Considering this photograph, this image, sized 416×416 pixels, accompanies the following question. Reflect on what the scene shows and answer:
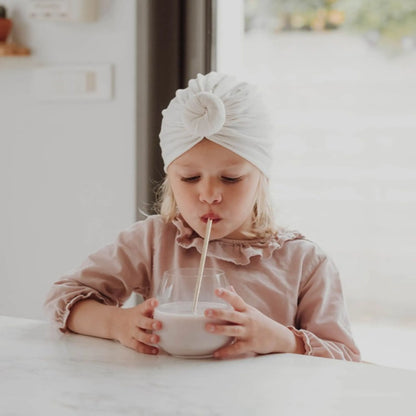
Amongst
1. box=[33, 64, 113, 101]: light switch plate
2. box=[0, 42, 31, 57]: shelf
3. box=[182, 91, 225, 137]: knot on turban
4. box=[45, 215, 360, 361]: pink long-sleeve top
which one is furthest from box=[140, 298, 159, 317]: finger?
box=[0, 42, 31, 57]: shelf

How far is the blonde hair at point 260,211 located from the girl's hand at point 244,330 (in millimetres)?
369

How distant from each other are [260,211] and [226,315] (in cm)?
48

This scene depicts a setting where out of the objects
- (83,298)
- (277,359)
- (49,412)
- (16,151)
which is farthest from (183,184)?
(16,151)

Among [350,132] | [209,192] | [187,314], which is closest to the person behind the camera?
[187,314]

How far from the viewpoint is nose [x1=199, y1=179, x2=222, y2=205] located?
1.35 meters

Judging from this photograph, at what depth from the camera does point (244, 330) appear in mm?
1100

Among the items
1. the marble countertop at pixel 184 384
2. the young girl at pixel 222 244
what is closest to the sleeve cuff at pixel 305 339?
the young girl at pixel 222 244

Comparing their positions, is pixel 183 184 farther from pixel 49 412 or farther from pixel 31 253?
pixel 31 253

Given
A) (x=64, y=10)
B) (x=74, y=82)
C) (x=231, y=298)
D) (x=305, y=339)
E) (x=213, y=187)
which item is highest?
(x=64, y=10)

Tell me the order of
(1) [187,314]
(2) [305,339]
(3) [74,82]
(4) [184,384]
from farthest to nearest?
(3) [74,82] < (2) [305,339] < (1) [187,314] < (4) [184,384]

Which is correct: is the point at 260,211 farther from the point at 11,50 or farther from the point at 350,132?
the point at 11,50

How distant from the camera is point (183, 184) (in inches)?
55.3

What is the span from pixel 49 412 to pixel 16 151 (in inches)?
70.9

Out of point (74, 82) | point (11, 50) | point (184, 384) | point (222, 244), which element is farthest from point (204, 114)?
point (11, 50)
